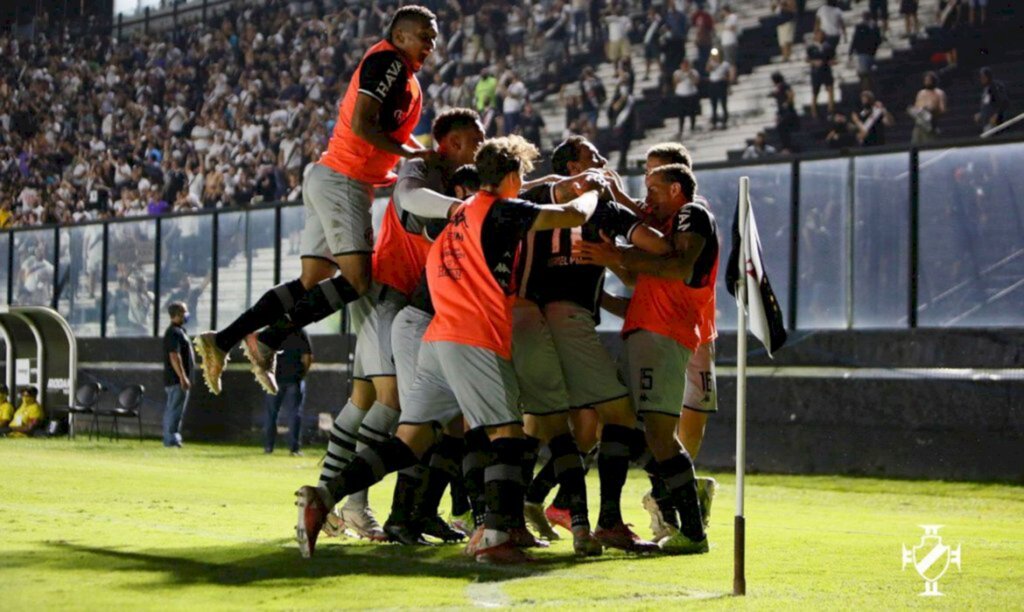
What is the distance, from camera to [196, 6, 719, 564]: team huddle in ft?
24.0

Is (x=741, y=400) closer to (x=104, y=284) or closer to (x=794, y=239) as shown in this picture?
(x=794, y=239)

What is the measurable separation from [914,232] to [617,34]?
40.2ft

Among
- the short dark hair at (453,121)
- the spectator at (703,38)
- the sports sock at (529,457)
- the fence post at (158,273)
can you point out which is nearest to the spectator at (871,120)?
the spectator at (703,38)

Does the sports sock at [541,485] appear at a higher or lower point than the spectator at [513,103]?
lower

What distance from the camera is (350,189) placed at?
8.84 metres

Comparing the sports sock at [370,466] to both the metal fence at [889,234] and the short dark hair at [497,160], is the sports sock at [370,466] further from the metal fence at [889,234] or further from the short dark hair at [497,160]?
the metal fence at [889,234]

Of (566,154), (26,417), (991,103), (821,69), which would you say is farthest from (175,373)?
(566,154)

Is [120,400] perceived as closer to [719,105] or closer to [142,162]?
[719,105]

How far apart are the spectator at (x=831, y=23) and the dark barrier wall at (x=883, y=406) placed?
318 inches

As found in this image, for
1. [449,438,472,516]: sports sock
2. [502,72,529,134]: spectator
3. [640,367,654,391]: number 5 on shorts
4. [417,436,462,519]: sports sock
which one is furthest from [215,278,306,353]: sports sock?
[502,72,529,134]: spectator

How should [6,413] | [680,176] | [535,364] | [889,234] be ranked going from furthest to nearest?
1. [6,413]
2. [889,234]
3. [680,176]
4. [535,364]

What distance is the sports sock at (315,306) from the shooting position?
339 inches

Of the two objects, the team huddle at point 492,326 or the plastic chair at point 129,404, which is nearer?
the team huddle at point 492,326

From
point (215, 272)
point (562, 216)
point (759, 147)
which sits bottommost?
point (562, 216)
